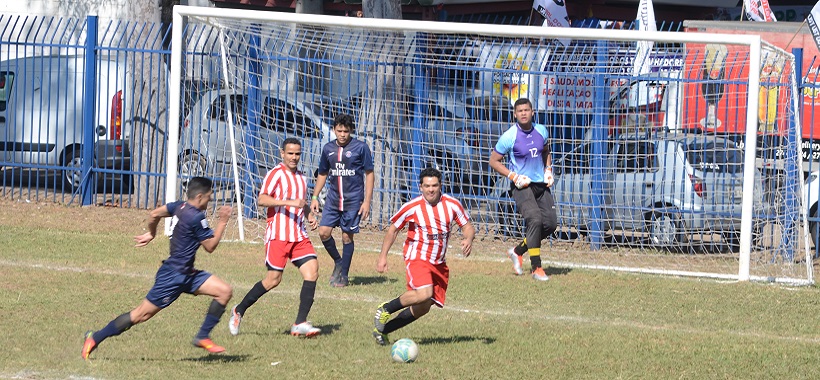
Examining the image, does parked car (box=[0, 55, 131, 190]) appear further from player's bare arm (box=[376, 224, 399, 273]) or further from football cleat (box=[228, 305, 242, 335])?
player's bare arm (box=[376, 224, 399, 273])

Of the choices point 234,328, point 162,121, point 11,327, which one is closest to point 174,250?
point 234,328

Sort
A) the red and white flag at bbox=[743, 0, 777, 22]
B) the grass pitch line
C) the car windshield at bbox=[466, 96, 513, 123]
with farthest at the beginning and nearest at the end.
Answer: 1. the red and white flag at bbox=[743, 0, 777, 22]
2. the car windshield at bbox=[466, 96, 513, 123]
3. the grass pitch line

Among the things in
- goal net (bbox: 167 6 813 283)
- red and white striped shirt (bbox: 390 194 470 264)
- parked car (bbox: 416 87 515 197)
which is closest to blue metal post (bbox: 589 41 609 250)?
goal net (bbox: 167 6 813 283)

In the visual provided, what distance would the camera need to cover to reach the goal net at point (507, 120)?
46.1 ft

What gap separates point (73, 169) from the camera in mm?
17047

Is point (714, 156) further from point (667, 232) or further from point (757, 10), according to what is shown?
point (757, 10)

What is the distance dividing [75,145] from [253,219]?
13.1 ft

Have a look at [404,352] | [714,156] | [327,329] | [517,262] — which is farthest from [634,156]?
[404,352]

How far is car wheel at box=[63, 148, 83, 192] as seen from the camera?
1708cm

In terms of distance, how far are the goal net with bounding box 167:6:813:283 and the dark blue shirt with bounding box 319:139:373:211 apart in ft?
7.60

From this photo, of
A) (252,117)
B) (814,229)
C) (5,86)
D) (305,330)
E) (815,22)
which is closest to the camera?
(305,330)

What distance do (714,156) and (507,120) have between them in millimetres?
2580

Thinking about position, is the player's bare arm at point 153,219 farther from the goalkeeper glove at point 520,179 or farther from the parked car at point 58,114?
the parked car at point 58,114

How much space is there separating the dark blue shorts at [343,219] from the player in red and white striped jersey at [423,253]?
107 inches
